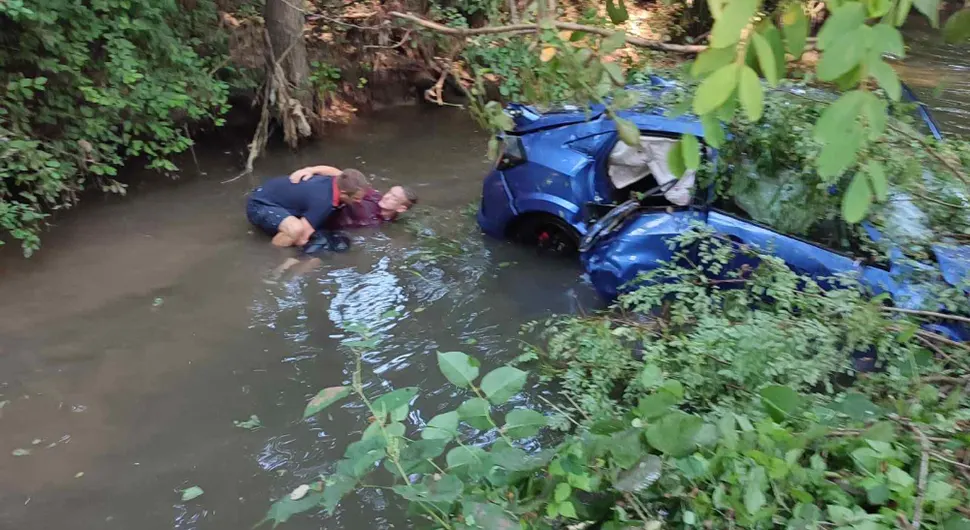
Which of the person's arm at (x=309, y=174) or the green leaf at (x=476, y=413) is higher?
the green leaf at (x=476, y=413)

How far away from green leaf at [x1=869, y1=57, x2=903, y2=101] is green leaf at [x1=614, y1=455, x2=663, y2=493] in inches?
49.9

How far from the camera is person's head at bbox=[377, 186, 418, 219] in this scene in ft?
21.7

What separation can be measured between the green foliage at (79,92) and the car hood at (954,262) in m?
6.21

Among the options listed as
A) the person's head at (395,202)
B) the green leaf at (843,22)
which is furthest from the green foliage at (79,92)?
the green leaf at (843,22)

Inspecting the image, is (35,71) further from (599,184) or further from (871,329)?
(871,329)

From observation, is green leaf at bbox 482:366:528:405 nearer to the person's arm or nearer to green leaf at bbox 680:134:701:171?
green leaf at bbox 680:134:701:171

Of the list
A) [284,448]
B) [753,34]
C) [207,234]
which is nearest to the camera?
[753,34]

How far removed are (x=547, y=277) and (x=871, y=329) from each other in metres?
2.71

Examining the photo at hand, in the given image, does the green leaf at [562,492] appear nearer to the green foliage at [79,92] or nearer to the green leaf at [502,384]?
the green leaf at [502,384]

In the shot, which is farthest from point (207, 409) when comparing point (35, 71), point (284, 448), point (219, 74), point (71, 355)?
point (219, 74)

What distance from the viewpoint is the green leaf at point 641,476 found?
1.98m

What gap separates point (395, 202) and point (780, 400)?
481cm

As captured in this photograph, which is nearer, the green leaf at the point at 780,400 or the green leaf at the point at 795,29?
the green leaf at the point at 795,29

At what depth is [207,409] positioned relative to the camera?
13.3ft
